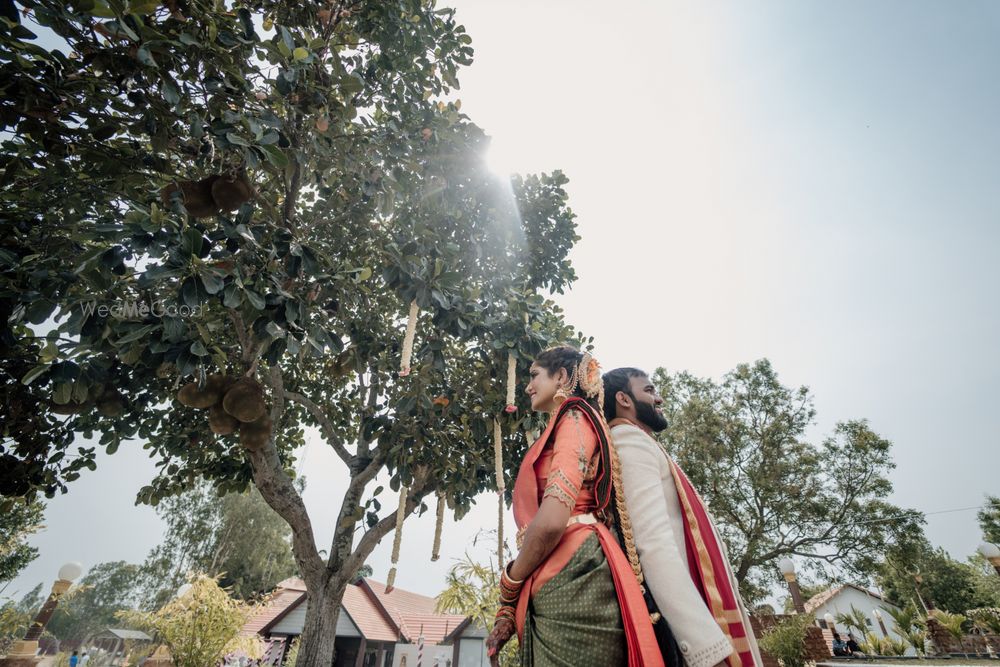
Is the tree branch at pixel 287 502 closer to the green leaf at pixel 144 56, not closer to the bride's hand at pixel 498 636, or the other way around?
the green leaf at pixel 144 56

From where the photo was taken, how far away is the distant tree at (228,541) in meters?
26.0

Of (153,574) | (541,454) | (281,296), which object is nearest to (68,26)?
(281,296)

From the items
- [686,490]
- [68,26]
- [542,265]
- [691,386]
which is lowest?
[686,490]

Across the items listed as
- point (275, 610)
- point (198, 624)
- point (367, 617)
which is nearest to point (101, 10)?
point (198, 624)

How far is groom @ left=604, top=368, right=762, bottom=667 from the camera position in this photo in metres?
1.37

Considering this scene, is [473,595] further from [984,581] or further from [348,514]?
[984,581]

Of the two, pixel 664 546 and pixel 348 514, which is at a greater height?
pixel 348 514

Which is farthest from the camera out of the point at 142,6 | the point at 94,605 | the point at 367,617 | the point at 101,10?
the point at 94,605

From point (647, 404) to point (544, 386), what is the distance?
48 cm

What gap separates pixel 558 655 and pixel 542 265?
6.56m

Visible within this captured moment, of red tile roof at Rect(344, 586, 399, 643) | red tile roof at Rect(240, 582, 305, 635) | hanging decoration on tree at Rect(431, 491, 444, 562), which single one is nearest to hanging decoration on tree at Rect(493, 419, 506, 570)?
hanging decoration on tree at Rect(431, 491, 444, 562)

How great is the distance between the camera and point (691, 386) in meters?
16.5

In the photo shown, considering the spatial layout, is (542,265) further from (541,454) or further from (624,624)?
(624,624)

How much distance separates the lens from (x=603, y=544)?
4.99 feet
